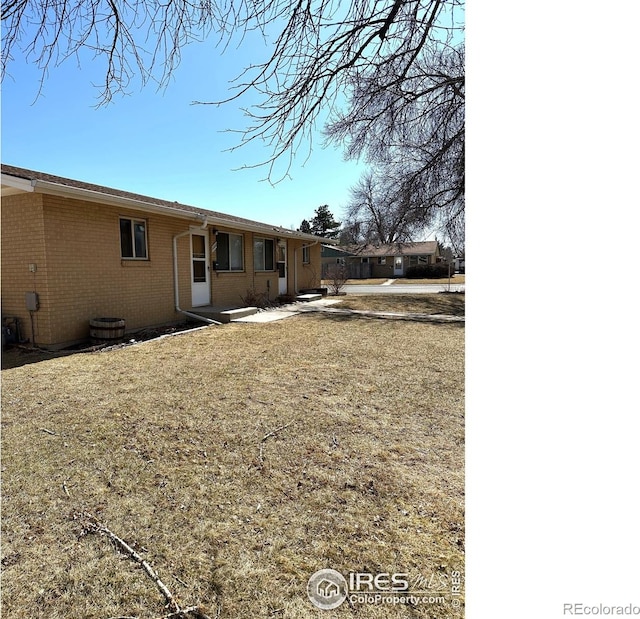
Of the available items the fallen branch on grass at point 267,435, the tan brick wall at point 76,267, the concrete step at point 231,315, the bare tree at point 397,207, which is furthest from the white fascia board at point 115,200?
the fallen branch on grass at point 267,435

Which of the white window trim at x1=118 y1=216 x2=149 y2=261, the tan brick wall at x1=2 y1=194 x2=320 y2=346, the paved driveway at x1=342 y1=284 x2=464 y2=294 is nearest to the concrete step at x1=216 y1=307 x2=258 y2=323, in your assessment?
the tan brick wall at x1=2 y1=194 x2=320 y2=346

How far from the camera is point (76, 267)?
23.5 ft

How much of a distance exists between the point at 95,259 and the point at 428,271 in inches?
1371

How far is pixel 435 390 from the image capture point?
4.45 m

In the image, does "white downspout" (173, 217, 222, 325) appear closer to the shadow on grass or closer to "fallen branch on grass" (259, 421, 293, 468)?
the shadow on grass

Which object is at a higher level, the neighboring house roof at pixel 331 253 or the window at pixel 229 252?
the neighboring house roof at pixel 331 253

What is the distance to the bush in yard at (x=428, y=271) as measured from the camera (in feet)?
123

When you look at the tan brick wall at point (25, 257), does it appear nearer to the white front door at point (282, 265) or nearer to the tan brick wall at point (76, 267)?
the tan brick wall at point (76, 267)

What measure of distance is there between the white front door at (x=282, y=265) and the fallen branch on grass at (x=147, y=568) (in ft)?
44.6

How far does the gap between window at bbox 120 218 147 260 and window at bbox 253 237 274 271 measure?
5.09 m

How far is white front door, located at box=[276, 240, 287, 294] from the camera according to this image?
15.4 meters

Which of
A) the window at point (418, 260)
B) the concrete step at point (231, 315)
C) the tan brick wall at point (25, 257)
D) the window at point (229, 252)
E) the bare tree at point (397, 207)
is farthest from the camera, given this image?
the window at point (418, 260)

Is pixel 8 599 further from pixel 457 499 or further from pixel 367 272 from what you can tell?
pixel 367 272
